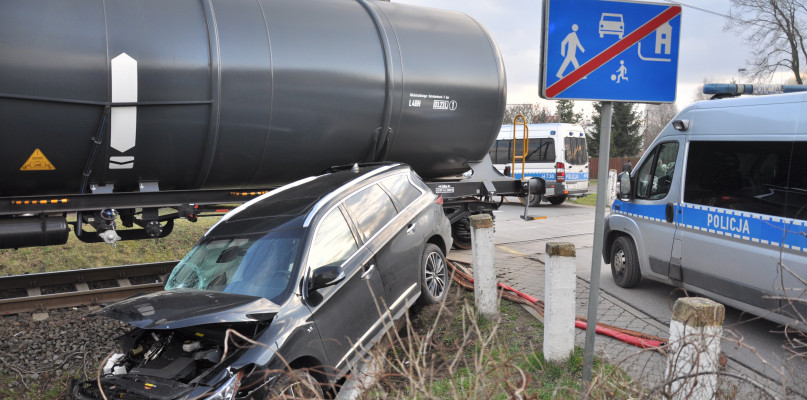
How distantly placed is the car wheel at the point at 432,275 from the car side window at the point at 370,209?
723 millimetres

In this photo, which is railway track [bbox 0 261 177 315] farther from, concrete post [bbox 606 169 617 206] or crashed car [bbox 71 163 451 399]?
concrete post [bbox 606 169 617 206]

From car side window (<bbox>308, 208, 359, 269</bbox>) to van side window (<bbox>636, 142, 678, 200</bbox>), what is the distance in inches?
165

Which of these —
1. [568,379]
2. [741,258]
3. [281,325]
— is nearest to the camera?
[281,325]

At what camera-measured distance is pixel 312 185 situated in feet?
20.4

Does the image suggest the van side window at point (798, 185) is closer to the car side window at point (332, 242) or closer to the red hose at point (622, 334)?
the red hose at point (622, 334)

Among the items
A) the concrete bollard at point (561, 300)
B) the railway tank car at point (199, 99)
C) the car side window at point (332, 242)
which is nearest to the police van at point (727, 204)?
the concrete bollard at point (561, 300)

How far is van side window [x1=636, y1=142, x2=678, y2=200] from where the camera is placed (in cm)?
738

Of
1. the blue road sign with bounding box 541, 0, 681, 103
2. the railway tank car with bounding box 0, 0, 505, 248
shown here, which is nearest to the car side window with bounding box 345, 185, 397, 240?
the railway tank car with bounding box 0, 0, 505, 248

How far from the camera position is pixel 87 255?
10.4 meters

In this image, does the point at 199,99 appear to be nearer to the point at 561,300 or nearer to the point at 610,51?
the point at 561,300

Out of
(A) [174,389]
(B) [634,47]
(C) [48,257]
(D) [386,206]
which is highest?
(B) [634,47]

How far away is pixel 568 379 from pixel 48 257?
29.3 feet

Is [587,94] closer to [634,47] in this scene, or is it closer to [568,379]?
[634,47]

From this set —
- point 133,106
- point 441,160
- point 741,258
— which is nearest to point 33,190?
point 133,106
